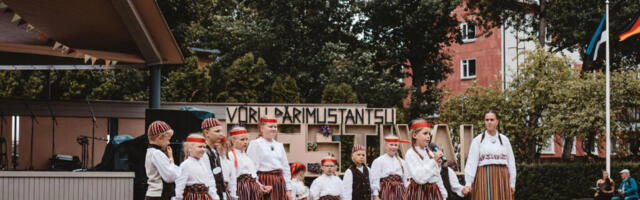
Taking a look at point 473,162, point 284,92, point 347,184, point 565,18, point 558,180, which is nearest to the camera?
point 473,162

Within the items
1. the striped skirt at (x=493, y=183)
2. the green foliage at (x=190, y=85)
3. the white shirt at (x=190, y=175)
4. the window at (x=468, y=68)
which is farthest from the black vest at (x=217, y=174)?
the window at (x=468, y=68)

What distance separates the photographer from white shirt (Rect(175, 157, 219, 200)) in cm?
792

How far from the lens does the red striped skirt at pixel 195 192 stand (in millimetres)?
7996

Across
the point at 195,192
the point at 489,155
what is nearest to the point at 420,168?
the point at 489,155

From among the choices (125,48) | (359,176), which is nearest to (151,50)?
(125,48)

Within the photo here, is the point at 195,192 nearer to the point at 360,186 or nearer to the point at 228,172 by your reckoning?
the point at 228,172

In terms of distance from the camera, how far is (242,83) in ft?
81.5

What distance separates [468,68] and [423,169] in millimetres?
32353

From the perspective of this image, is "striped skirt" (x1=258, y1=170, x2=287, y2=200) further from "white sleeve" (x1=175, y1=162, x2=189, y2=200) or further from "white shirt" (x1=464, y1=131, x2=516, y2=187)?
"white shirt" (x1=464, y1=131, x2=516, y2=187)

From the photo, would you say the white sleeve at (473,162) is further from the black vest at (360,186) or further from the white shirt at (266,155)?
the white shirt at (266,155)

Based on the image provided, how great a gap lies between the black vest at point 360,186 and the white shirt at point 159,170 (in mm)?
3638

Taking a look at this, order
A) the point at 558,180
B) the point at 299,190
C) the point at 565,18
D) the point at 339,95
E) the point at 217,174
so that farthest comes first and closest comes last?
A: the point at 565,18
the point at 558,180
the point at 339,95
the point at 299,190
the point at 217,174

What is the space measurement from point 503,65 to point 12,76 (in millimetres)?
23763

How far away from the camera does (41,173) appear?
38.5 feet
